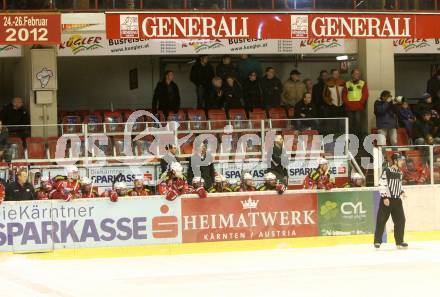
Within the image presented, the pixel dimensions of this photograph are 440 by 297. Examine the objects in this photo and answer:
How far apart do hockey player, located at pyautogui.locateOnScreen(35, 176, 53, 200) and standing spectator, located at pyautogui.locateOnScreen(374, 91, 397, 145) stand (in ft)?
23.8

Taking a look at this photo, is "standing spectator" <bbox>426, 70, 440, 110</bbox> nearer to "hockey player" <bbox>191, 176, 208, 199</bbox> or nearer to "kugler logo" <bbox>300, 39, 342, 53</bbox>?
"kugler logo" <bbox>300, 39, 342, 53</bbox>

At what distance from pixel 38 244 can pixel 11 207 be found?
735 millimetres

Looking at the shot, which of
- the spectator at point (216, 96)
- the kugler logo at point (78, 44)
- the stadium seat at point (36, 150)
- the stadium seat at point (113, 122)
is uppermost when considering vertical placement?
the kugler logo at point (78, 44)

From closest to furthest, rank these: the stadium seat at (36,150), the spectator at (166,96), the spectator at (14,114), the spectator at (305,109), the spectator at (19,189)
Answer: the spectator at (19,189), the stadium seat at (36,150), the spectator at (14,114), the spectator at (305,109), the spectator at (166,96)

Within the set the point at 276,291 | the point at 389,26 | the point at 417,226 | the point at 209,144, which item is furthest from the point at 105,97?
the point at 276,291

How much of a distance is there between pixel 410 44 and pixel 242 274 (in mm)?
11327

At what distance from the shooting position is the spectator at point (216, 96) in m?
22.1

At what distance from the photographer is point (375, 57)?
23.4 metres

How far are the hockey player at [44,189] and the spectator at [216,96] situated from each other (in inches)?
212

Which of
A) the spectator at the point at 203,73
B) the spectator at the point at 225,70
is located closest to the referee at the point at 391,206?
the spectator at the point at 225,70

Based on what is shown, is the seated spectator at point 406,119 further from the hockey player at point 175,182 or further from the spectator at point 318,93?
the hockey player at point 175,182

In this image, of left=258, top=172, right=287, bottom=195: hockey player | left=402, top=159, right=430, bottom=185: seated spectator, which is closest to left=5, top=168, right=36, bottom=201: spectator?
left=258, top=172, right=287, bottom=195: hockey player

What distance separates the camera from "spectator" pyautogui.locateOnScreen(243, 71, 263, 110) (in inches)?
882

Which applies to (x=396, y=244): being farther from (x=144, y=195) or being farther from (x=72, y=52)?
(x=72, y=52)
